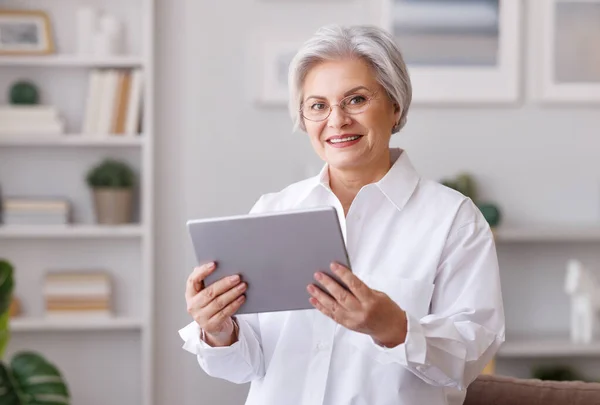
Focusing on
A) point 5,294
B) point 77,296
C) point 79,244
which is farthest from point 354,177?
point 79,244

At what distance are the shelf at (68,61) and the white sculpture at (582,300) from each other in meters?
2.07

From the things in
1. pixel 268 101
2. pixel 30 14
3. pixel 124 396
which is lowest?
pixel 124 396

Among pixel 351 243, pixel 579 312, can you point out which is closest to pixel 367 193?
pixel 351 243

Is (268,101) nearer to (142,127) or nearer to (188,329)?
(142,127)

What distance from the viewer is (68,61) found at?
384cm

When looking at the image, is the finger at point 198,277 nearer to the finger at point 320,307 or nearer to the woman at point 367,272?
the woman at point 367,272

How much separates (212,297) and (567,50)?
2947 millimetres

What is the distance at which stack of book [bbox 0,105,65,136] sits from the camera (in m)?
3.88

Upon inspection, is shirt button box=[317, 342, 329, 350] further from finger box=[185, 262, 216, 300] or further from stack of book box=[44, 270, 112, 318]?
stack of book box=[44, 270, 112, 318]

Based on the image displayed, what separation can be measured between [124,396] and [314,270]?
269 centimetres

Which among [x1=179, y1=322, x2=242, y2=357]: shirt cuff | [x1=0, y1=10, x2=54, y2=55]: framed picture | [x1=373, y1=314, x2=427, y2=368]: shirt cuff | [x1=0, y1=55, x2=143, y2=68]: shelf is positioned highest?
[x1=0, y1=10, x2=54, y2=55]: framed picture

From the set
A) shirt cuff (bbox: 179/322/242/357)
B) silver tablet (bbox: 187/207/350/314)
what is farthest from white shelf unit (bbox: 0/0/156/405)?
silver tablet (bbox: 187/207/350/314)

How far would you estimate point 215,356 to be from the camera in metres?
1.87

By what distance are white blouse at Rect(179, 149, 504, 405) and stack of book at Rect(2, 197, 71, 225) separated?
214 centimetres
